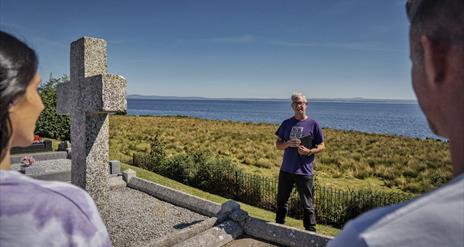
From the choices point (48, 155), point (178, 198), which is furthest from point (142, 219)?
point (48, 155)

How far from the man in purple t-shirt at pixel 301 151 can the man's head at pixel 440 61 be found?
16.4 feet

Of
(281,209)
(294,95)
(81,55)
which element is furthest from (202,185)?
(81,55)

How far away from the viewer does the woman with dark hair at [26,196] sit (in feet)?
3.43

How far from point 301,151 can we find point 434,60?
5067mm

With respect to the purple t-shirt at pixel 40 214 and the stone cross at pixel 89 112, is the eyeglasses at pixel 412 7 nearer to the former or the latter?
the purple t-shirt at pixel 40 214

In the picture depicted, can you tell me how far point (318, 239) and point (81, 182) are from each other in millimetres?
3503

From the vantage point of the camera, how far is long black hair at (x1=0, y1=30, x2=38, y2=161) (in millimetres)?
1118

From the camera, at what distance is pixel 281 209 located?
6258 mm

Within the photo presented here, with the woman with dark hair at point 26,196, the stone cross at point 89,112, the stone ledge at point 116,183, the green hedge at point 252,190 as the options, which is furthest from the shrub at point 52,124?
the woman with dark hair at point 26,196

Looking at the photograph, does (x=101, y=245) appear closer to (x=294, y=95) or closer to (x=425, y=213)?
(x=425, y=213)

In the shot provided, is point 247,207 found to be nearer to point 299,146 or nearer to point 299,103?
point 299,146

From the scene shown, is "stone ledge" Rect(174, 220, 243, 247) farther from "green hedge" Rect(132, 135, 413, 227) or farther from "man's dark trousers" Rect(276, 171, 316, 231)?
"green hedge" Rect(132, 135, 413, 227)

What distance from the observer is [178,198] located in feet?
26.0

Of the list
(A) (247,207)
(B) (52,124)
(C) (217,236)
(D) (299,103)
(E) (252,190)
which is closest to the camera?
(C) (217,236)
